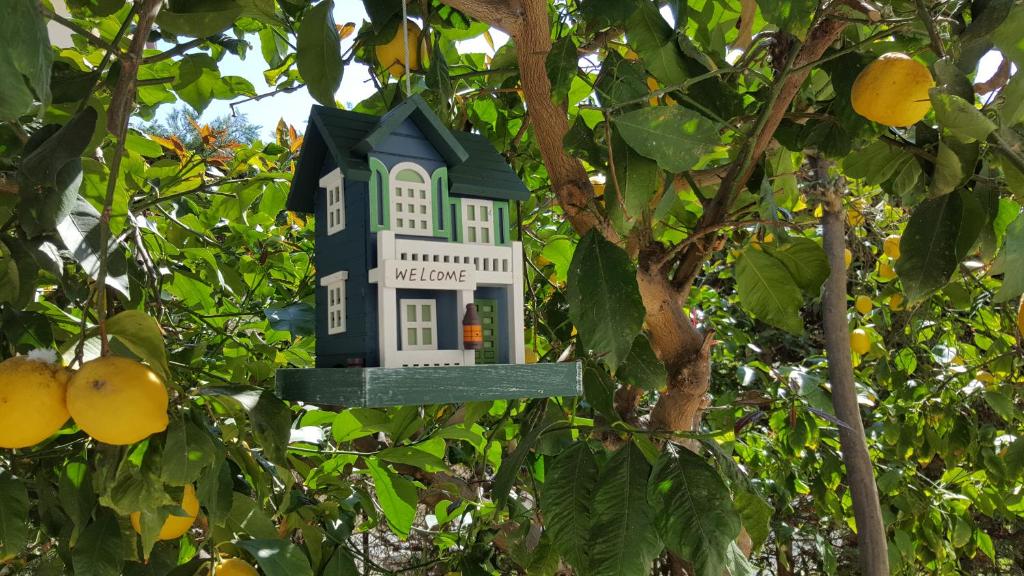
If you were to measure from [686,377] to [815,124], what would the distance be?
1.23 ft

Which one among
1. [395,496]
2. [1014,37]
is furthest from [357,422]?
[1014,37]

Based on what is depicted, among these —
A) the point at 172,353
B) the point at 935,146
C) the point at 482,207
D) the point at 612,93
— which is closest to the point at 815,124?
the point at 935,146

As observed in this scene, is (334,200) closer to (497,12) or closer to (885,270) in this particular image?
(497,12)

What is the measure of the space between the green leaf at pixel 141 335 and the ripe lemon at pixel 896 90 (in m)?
0.71

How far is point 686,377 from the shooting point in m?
1.10

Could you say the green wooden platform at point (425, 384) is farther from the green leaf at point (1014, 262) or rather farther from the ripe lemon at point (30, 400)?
the green leaf at point (1014, 262)

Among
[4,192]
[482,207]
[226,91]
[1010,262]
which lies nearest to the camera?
[1010,262]

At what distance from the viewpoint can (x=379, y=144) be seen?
81cm

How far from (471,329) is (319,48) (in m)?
0.37

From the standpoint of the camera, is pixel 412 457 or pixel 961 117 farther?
pixel 412 457

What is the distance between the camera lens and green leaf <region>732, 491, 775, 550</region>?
0.84 meters

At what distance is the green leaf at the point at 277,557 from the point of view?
719 millimetres

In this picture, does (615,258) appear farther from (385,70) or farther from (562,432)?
(385,70)

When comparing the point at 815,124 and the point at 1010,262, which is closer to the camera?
the point at 1010,262
